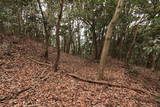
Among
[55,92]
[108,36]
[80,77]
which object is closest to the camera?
[55,92]

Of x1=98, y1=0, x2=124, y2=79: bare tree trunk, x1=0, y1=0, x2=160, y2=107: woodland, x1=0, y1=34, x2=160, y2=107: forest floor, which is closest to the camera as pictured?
x1=0, y1=34, x2=160, y2=107: forest floor

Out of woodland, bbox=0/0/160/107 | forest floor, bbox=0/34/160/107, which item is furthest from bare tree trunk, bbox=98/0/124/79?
forest floor, bbox=0/34/160/107

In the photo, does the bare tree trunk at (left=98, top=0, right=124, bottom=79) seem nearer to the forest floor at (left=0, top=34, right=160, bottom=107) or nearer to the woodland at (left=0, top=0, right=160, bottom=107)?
the woodland at (left=0, top=0, right=160, bottom=107)

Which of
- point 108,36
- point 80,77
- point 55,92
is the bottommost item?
point 55,92

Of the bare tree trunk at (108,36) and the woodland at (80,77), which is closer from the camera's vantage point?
the woodland at (80,77)

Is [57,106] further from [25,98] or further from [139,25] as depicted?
[139,25]

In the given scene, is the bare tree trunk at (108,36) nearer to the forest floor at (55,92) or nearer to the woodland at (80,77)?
the woodland at (80,77)

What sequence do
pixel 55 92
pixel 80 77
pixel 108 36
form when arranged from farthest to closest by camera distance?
1. pixel 80 77
2. pixel 108 36
3. pixel 55 92

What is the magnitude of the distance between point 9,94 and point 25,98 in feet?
2.15

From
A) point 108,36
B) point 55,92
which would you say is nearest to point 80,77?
point 55,92

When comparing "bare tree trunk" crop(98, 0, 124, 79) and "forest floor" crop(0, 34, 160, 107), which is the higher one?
"bare tree trunk" crop(98, 0, 124, 79)

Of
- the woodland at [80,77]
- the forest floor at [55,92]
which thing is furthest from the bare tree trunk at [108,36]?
the forest floor at [55,92]

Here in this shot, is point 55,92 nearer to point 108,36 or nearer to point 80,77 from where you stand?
point 80,77

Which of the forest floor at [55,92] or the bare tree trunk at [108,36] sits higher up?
the bare tree trunk at [108,36]
